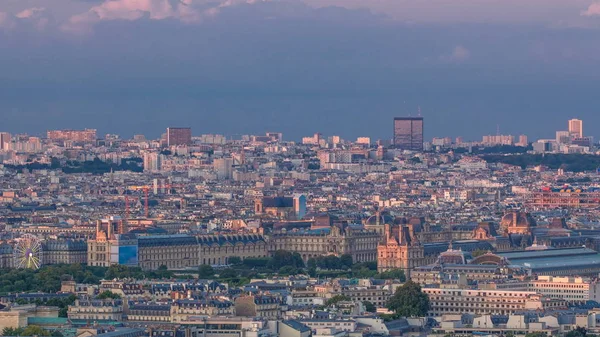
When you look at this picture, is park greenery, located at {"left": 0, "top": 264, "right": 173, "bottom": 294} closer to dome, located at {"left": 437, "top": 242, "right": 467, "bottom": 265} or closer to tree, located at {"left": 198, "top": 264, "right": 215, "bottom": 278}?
tree, located at {"left": 198, "top": 264, "right": 215, "bottom": 278}

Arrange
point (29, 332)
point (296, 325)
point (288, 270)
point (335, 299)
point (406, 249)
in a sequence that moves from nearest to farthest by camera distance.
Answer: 1. point (29, 332)
2. point (296, 325)
3. point (335, 299)
4. point (288, 270)
5. point (406, 249)

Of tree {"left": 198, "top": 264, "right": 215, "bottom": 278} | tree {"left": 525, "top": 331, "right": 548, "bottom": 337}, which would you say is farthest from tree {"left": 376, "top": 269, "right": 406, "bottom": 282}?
tree {"left": 525, "top": 331, "right": 548, "bottom": 337}

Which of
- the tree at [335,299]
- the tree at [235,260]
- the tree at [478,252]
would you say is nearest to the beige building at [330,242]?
the tree at [235,260]

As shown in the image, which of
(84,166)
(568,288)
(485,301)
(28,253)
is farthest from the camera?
(84,166)

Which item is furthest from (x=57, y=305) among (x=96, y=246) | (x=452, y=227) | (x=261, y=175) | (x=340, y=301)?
(x=261, y=175)

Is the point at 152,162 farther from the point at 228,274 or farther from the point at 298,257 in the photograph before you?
the point at 228,274

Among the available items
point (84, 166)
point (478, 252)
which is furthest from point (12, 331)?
point (84, 166)

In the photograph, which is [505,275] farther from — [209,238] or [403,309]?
[209,238]
